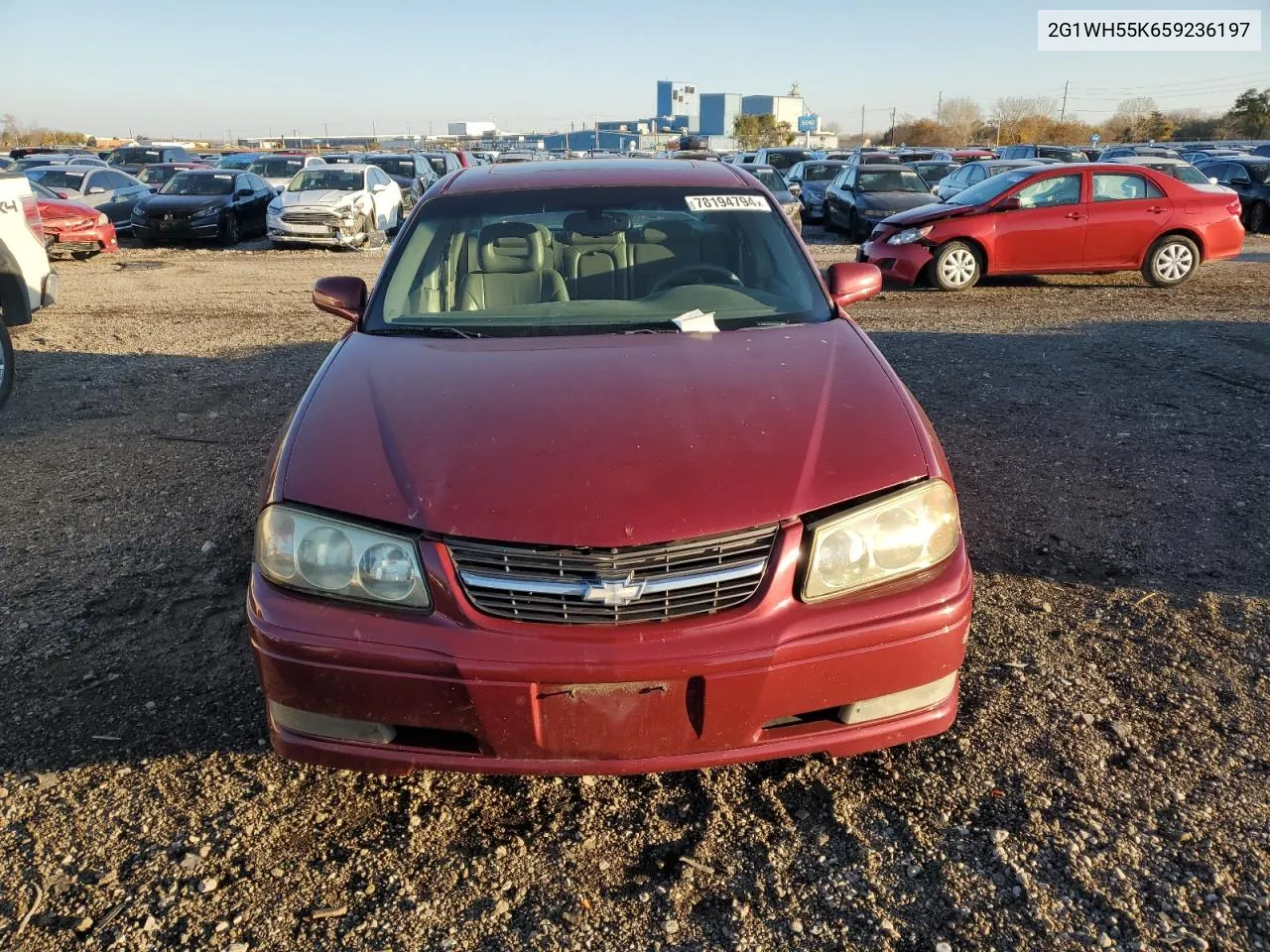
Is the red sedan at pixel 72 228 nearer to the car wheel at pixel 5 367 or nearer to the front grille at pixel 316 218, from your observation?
the front grille at pixel 316 218

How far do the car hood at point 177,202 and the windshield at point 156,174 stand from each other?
20.5 ft

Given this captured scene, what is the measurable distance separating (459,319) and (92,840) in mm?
1988

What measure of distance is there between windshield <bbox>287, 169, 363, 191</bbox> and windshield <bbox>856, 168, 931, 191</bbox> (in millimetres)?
9730

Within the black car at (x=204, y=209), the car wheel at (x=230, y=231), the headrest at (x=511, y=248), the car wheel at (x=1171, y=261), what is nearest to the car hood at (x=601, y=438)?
the headrest at (x=511, y=248)

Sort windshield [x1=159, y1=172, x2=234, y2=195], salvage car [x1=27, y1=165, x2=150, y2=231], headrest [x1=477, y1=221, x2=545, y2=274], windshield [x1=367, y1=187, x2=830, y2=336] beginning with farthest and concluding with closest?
windshield [x1=159, y1=172, x2=234, y2=195] < salvage car [x1=27, y1=165, x2=150, y2=231] < headrest [x1=477, y1=221, x2=545, y2=274] < windshield [x1=367, y1=187, x2=830, y2=336]

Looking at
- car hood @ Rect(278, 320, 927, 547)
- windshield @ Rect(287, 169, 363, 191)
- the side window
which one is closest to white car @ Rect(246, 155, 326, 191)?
windshield @ Rect(287, 169, 363, 191)

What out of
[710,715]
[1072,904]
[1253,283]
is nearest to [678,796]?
[710,715]

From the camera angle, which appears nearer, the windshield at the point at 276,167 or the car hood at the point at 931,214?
the car hood at the point at 931,214

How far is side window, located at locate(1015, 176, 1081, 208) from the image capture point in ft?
38.9

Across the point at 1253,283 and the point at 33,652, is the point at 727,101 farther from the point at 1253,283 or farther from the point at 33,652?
the point at 33,652

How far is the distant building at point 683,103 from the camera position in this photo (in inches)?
4316

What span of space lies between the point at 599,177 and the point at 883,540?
7.87ft

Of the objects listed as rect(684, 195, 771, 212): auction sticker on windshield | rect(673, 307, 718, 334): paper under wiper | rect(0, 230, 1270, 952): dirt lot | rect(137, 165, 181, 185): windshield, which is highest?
rect(137, 165, 181, 185): windshield

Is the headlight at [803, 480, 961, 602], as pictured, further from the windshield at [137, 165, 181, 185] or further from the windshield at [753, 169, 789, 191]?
the windshield at [137, 165, 181, 185]
